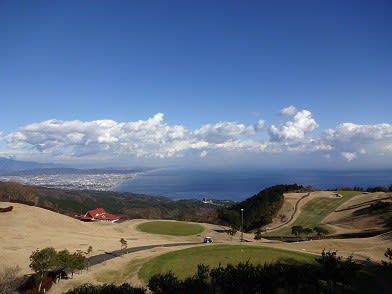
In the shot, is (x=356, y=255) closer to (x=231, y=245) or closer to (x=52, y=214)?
(x=231, y=245)

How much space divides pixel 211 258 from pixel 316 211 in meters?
57.1

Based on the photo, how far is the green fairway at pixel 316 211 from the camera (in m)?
87.9

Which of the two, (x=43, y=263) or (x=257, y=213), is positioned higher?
(x=43, y=263)

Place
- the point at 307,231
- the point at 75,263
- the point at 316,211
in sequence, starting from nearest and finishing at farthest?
the point at 75,263
the point at 307,231
the point at 316,211

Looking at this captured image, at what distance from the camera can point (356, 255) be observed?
5138 centimetres

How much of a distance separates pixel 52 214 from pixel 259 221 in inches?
1831

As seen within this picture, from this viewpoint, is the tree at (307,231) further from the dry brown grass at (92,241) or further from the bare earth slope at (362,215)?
the dry brown grass at (92,241)

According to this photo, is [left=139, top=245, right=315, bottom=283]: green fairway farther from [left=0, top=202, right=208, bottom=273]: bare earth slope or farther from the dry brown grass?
[left=0, top=202, right=208, bottom=273]: bare earth slope

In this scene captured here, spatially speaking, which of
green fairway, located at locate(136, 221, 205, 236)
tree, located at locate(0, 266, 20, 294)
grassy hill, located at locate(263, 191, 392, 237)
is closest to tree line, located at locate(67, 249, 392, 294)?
tree, located at locate(0, 266, 20, 294)

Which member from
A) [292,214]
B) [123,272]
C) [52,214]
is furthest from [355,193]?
[123,272]

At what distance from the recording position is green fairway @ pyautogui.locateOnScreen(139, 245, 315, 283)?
1731 inches

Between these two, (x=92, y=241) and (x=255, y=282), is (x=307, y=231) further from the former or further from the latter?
(x=255, y=282)

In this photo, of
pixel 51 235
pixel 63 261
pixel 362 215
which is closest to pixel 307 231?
pixel 362 215

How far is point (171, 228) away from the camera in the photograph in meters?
80.2
